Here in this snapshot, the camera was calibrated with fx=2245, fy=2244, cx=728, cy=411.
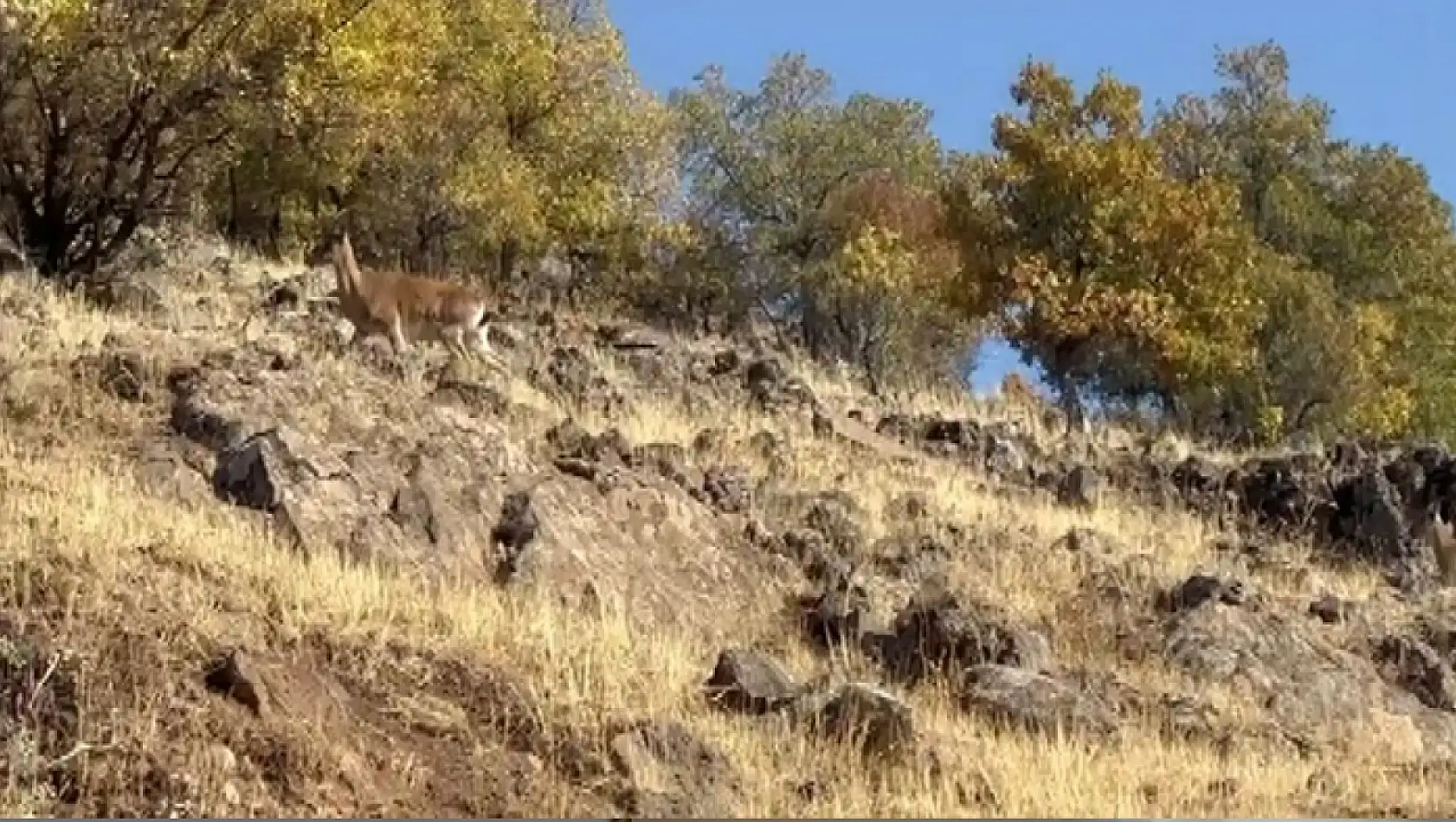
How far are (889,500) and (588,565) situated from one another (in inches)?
289

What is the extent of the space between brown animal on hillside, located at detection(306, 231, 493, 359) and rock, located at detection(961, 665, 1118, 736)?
38.2ft

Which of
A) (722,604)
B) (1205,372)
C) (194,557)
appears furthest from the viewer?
(1205,372)

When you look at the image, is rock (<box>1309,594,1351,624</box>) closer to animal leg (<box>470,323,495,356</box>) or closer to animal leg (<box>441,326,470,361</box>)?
animal leg (<box>441,326,470,361</box>)

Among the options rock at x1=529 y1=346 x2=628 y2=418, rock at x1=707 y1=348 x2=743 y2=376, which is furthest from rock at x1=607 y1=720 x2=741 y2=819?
rock at x1=707 y1=348 x2=743 y2=376

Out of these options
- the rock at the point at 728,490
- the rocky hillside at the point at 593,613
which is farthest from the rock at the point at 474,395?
the rock at the point at 728,490

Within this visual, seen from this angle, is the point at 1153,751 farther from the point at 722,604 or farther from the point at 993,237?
the point at 993,237

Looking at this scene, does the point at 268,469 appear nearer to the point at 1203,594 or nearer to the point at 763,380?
the point at 1203,594

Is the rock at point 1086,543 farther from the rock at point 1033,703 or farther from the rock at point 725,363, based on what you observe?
the rock at point 725,363

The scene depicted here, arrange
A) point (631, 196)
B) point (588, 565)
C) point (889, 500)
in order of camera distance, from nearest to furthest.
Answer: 1. point (588, 565)
2. point (889, 500)
3. point (631, 196)

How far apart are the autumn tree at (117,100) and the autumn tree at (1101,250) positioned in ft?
73.6

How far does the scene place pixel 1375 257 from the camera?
188ft

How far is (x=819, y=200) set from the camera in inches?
2413


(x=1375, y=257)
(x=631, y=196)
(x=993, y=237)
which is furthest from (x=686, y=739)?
(x=1375, y=257)

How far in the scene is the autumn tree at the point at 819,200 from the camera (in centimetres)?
5519
